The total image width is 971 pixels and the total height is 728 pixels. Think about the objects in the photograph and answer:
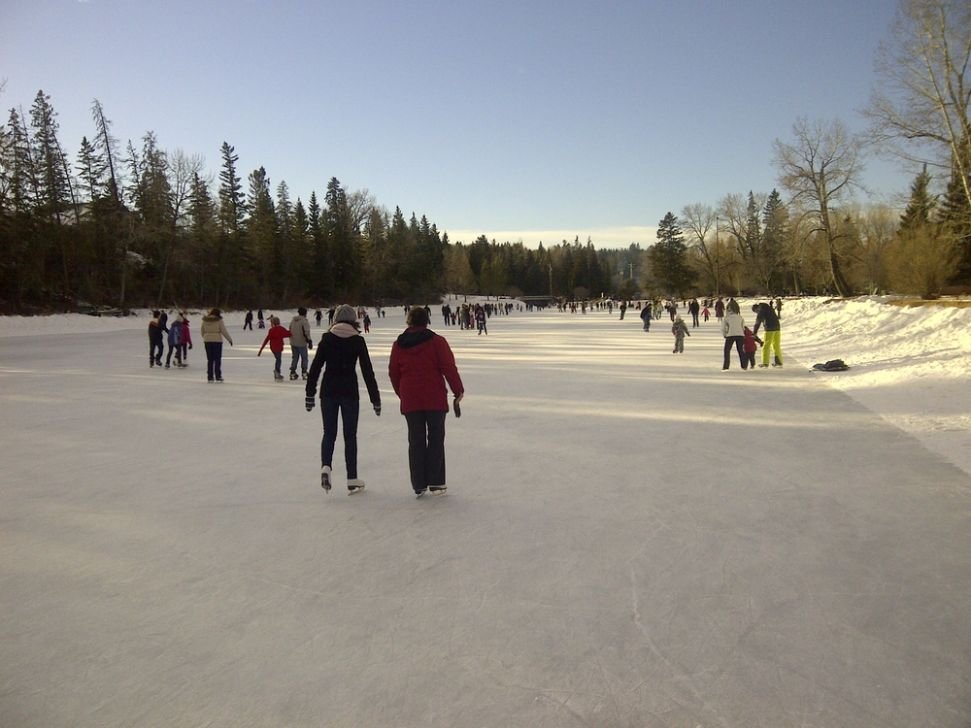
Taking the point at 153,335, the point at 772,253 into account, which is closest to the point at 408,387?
the point at 153,335

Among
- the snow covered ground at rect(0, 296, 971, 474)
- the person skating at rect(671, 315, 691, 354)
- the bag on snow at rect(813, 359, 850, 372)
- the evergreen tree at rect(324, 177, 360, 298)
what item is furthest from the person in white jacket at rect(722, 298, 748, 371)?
the evergreen tree at rect(324, 177, 360, 298)

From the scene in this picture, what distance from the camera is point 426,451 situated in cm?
477

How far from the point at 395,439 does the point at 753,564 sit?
4.59 m

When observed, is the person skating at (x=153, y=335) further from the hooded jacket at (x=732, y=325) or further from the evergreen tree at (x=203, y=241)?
the evergreen tree at (x=203, y=241)

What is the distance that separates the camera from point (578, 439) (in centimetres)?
671

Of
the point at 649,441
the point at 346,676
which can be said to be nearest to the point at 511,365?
the point at 649,441

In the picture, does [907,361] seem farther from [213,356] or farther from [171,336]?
[171,336]

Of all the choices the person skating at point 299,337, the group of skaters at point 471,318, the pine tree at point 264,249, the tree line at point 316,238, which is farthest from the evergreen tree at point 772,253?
the person skating at point 299,337

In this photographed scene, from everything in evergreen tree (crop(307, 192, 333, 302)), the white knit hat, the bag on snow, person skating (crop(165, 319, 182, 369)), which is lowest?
the bag on snow

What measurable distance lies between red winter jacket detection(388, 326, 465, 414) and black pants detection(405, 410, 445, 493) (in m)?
0.10

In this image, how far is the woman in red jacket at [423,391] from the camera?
4574 millimetres

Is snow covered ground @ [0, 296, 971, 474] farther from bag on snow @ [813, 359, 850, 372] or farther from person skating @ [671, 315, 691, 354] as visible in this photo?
person skating @ [671, 315, 691, 354]

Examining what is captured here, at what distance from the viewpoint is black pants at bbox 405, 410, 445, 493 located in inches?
182

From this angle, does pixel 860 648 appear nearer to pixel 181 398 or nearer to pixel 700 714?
pixel 700 714
